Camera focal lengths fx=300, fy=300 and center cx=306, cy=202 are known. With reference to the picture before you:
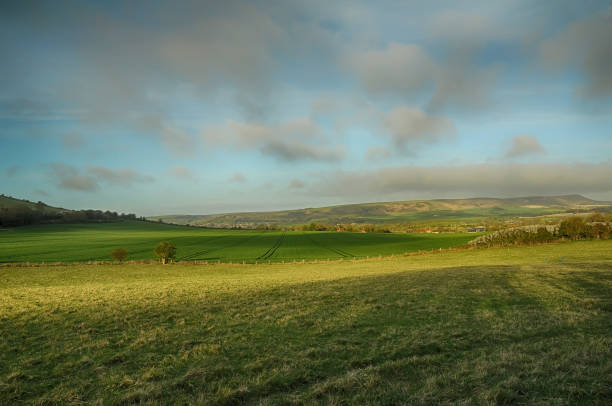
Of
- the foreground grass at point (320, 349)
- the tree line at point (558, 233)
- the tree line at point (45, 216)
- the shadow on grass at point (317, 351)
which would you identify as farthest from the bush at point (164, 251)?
the tree line at point (45, 216)

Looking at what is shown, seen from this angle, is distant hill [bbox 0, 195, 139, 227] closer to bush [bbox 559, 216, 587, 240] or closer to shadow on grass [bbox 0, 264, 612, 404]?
shadow on grass [bbox 0, 264, 612, 404]

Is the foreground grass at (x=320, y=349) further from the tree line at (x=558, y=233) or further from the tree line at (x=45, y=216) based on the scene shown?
the tree line at (x=45, y=216)

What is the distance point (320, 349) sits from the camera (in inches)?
323

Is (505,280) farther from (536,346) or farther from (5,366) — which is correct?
(5,366)

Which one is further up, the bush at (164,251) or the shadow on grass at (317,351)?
the shadow on grass at (317,351)

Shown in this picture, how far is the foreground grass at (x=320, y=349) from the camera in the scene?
5824 mm

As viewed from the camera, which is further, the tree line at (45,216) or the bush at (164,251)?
the tree line at (45,216)

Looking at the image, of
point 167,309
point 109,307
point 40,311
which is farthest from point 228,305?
point 40,311

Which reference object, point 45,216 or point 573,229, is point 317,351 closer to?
point 573,229

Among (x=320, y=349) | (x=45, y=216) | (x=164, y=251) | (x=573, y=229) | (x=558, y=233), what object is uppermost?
(x=45, y=216)

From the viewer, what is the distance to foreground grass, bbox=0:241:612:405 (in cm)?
582

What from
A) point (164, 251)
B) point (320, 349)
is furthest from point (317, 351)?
point (164, 251)

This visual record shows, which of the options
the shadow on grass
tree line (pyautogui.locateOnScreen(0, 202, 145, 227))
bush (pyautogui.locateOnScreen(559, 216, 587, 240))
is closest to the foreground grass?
the shadow on grass

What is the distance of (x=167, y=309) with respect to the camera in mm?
13906
